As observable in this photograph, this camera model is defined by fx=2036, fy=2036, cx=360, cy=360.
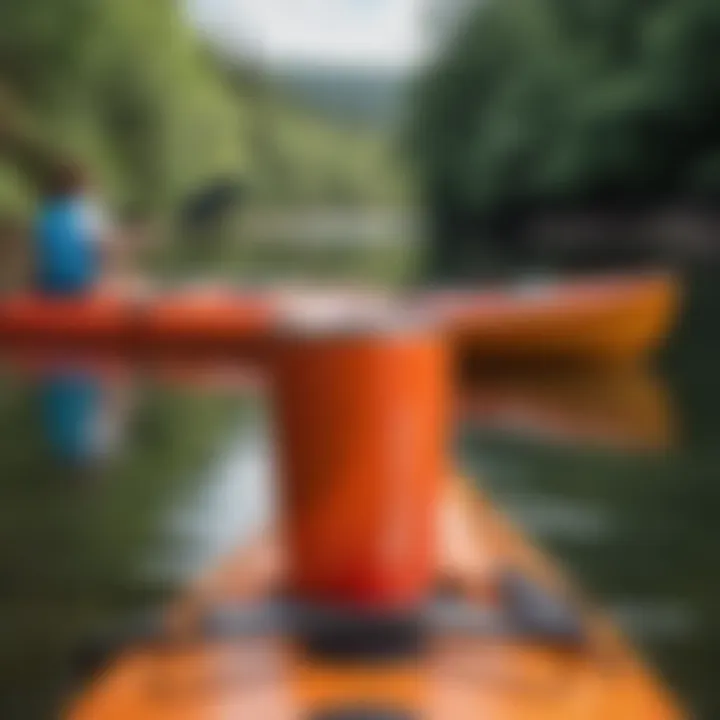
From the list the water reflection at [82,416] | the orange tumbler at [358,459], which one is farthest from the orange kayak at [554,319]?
the orange tumbler at [358,459]

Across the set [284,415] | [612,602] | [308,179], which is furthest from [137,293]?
[308,179]

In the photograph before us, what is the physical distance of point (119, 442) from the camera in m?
4.38

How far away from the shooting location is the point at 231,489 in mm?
3744

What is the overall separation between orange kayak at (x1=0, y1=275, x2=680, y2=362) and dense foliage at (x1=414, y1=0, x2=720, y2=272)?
8502 mm

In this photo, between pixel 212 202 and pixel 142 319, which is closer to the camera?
pixel 142 319

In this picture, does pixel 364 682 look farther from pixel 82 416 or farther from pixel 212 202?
pixel 212 202

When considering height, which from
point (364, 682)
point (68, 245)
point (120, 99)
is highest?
point (120, 99)

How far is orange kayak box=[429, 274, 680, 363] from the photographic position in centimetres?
551

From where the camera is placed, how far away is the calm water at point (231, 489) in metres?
2.70

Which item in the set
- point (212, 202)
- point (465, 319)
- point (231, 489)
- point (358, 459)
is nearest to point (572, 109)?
point (212, 202)

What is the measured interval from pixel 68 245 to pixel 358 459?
159 inches

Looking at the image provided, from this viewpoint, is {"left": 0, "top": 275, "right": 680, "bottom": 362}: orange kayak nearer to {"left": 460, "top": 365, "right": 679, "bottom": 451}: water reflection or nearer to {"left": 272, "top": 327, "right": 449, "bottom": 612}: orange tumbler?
{"left": 460, "top": 365, "right": 679, "bottom": 451}: water reflection

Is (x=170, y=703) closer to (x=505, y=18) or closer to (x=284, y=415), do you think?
(x=284, y=415)

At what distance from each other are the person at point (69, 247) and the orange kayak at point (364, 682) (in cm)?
389
